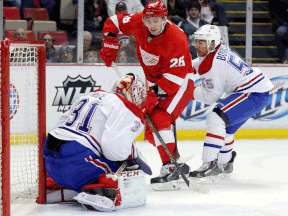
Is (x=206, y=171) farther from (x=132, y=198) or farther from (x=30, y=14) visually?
(x=30, y=14)

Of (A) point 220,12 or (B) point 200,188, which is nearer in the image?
(B) point 200,188

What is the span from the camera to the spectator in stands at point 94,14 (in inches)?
194

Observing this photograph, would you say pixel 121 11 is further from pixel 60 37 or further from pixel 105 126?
pixel 105 126

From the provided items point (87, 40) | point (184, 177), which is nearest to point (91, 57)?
point (87, 40)

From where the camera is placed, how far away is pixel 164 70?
10.3ft

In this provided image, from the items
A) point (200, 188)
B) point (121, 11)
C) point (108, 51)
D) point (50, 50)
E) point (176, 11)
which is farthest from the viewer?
point (176, 11)

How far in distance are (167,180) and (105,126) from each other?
87 cm

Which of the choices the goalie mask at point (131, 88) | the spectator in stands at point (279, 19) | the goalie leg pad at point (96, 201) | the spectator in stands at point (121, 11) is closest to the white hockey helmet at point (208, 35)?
the goalie mask at point (131, 88)

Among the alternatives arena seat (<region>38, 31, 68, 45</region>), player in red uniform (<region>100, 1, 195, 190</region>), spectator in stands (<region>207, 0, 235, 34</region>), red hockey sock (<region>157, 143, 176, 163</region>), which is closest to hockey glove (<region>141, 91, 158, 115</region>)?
player in red uniform (<region>100, 1, 195, 190</region>)

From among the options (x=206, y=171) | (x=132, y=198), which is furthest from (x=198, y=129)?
Result: (x=132, y=198)

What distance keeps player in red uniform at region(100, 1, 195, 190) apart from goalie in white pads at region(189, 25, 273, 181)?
0.45 ft

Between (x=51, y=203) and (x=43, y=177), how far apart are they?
0.14 meters

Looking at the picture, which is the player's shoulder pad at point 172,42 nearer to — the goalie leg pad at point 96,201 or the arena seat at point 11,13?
the goalie leg pad at point 96,201

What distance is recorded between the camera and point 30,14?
4.93 m
